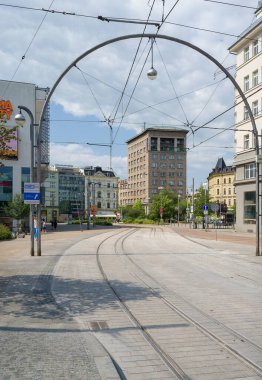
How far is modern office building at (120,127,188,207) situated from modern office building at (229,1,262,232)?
84554 millimetres

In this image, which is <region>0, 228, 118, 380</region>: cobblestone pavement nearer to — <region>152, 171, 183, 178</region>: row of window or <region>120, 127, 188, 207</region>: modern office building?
<region>120, 127, 188, 207</region>: modern office building

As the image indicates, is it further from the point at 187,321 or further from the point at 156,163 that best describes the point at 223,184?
the point at 187,321

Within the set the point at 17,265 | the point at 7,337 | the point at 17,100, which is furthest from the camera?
the point at 17,100

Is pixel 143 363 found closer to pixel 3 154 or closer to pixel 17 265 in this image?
pixel 3 154

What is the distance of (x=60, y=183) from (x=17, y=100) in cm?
7803

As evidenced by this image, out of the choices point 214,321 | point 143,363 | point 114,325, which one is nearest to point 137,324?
point 114,325

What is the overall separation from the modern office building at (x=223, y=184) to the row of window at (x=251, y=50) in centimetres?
8361

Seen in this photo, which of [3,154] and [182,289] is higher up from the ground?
[3,154]

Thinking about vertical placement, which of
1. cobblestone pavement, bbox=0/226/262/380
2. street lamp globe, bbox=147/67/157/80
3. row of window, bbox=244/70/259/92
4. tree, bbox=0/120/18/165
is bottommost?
cobblestone pavement, bbox=0/226/262/380

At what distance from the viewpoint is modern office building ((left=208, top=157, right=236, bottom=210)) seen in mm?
126625

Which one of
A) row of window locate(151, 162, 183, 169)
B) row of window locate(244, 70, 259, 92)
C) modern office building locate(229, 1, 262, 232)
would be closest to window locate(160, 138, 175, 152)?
row of window locate(151, 162, 183, 169)

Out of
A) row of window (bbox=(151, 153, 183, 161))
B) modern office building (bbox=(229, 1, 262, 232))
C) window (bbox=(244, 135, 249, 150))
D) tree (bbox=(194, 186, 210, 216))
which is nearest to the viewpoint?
modern office building (bbox=(229, 1, 262, 232))

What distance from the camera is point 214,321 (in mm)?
7141

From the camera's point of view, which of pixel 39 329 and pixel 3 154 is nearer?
pixel 39 329
